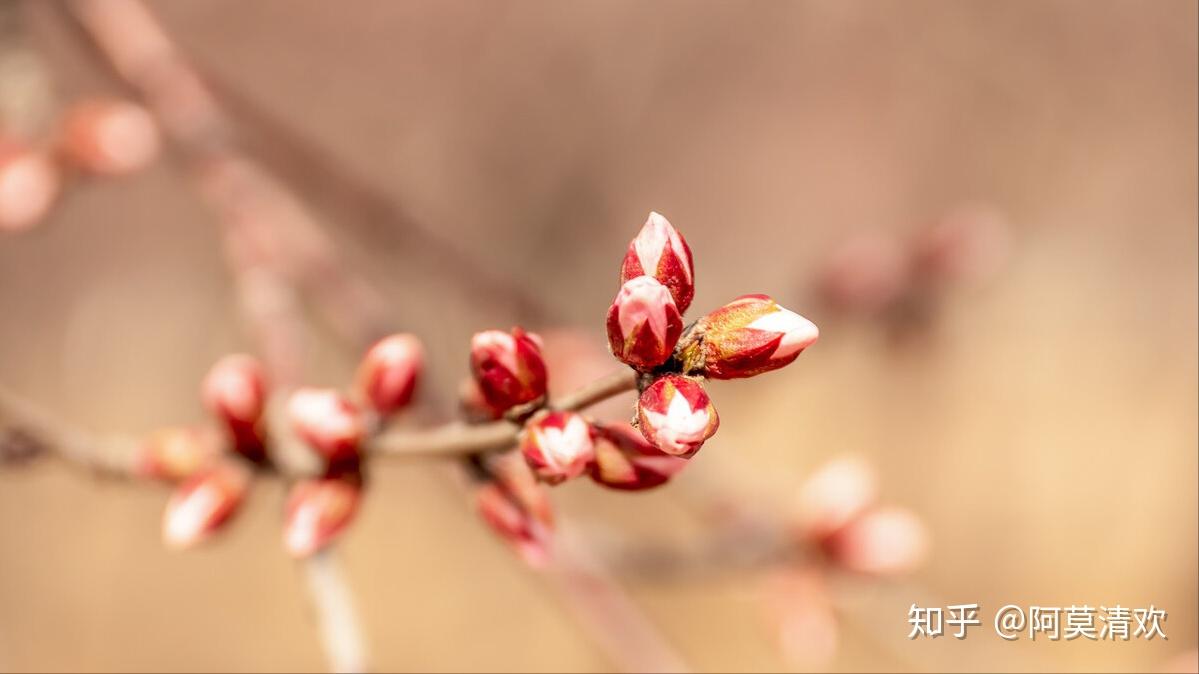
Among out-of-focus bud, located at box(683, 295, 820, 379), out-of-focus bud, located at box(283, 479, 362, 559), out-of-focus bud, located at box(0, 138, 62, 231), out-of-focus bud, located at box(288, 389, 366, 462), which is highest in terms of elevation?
out-of-focus bud, located at box(0, 138, 62, 231)

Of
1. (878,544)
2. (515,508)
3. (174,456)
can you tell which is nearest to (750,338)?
(515,508)

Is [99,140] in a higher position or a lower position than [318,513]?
higher

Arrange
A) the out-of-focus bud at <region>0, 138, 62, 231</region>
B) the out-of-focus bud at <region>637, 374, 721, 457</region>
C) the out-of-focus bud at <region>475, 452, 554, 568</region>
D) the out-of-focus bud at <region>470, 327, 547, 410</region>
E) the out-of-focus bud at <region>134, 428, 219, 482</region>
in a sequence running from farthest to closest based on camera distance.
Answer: the out-of-focus bud at <region>0, 138, 62, 231</region>, the out-of-focus bud at <region>134, 428, 219, 482</region>, the out-of-focus bud at <region>475, 452, 554, 568</region>, the out-of-focus bud at <region>470, 327, 547, 410</region>, the out-of-focus bud at <region>637, 374, 721, 457</region>

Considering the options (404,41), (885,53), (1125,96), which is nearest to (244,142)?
(404,41)

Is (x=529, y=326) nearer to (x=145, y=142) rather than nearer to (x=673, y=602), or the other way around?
(x=145, y=142)

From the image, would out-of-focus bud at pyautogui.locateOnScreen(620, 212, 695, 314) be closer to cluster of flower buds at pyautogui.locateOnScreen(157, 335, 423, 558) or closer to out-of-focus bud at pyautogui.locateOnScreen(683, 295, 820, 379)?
out-of-focus bud at pyautogui.locateOnScreen(683, 295, 820, 379)

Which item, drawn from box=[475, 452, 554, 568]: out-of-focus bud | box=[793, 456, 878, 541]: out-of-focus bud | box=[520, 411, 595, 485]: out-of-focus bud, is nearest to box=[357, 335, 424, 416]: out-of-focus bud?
box=[475, 452, 554, 568]: out-of-focus bud

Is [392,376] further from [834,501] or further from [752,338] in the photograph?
[834,501]
